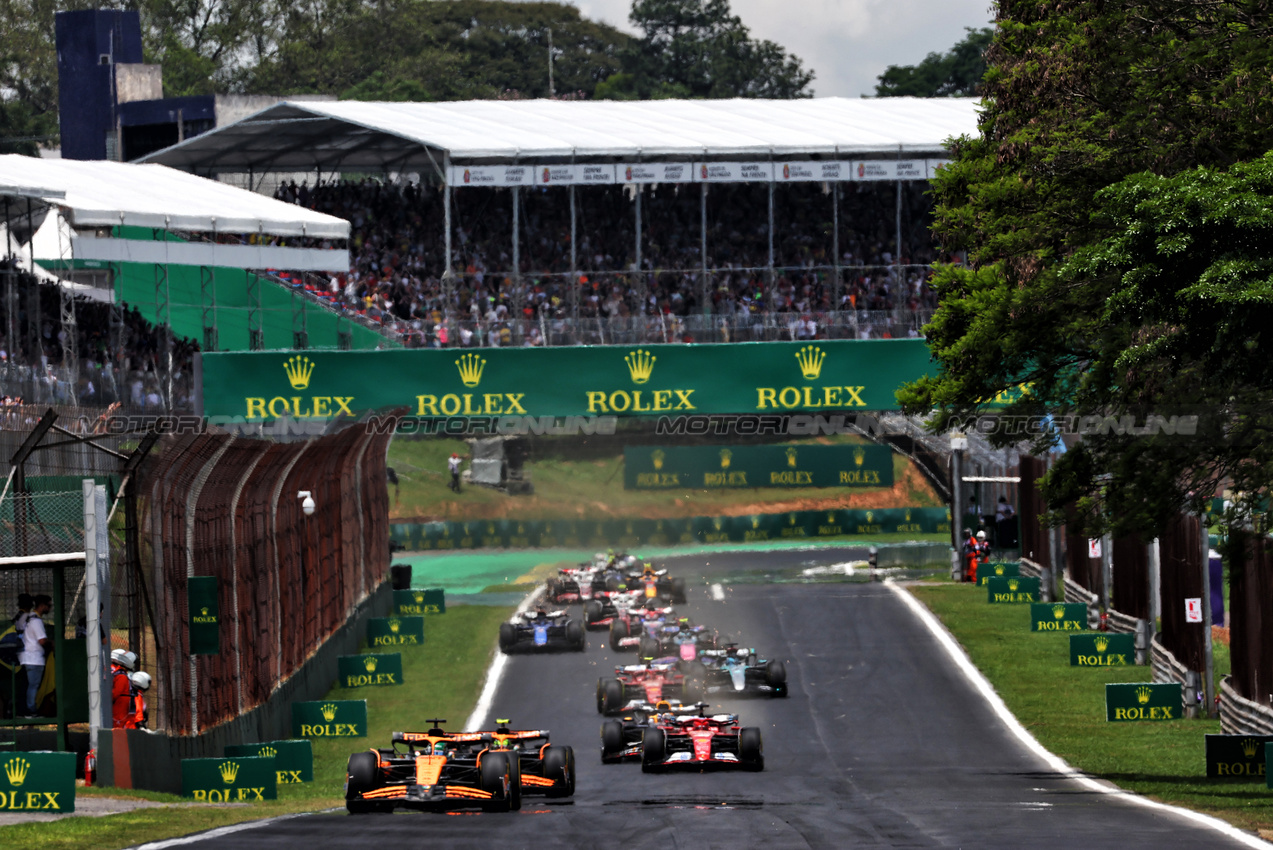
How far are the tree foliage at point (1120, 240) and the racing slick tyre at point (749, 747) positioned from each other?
413cm

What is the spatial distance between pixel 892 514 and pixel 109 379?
20.2 metres

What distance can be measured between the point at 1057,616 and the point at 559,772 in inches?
623

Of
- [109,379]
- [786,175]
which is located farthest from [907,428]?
[109,379]

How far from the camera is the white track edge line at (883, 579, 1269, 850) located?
13688 millimetres

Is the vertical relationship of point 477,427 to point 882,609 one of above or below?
above

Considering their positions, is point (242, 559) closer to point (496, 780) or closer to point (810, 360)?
point (496, 780)

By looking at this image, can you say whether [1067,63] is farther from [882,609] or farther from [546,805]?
[882,609]

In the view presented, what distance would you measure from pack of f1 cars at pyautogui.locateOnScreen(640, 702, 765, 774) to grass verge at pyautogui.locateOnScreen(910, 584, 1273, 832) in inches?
147

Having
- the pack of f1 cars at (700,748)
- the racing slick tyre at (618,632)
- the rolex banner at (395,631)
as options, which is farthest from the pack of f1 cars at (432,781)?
the rolex banner at (395,631)

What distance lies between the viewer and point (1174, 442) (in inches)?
681

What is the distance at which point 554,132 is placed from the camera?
160 ft

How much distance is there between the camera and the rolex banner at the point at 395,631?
96.6 ft

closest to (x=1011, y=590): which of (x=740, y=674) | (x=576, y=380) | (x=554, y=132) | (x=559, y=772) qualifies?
(x=576, y=380)

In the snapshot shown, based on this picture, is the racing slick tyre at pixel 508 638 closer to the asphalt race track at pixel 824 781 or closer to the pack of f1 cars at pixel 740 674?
the asphalt race track at pixel 824 781
